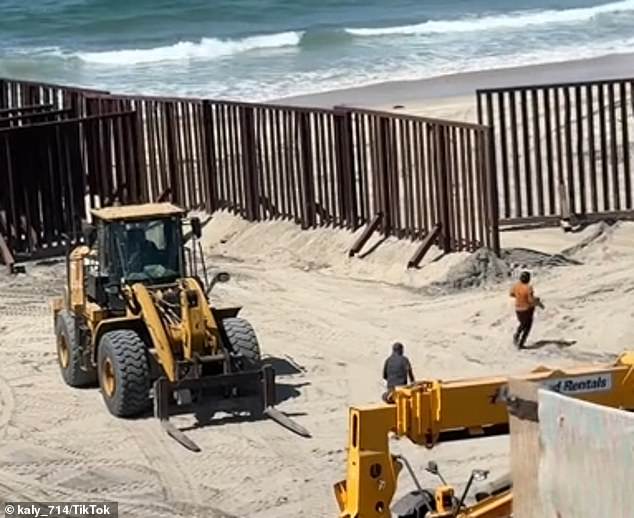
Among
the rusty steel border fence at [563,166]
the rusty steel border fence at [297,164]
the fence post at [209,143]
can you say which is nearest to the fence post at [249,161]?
the rusty steel border fence at [297,164]

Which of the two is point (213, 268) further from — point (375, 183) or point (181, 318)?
point (181, 318)

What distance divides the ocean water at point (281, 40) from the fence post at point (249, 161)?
1560 cm

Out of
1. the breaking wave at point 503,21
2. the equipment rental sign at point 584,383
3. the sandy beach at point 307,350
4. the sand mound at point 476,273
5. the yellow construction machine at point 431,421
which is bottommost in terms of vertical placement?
the sandy beach at point 307,350

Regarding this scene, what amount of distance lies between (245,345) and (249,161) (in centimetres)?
817

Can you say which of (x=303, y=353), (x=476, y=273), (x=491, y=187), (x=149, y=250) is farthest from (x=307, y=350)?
(x=491, y=187)

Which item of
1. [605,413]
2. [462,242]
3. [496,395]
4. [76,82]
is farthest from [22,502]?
[76,82]

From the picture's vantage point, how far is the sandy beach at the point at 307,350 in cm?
1311

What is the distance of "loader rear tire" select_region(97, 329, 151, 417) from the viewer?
574 inches

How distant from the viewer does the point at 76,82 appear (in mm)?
43500

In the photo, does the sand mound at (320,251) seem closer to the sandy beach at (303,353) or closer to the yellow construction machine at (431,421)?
the sandy beach at (303,353)

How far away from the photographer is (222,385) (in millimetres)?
14438

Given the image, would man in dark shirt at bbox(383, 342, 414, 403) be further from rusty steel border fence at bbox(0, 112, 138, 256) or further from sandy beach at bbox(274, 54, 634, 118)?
sandy beach at bbox(274, 54, 634, 118)

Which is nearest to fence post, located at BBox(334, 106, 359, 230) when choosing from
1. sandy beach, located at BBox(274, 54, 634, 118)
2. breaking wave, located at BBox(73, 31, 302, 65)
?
sandy beach, located at BBox(274, 54, 634, 118)

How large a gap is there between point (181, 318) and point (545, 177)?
9342 millimetres
